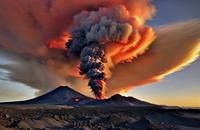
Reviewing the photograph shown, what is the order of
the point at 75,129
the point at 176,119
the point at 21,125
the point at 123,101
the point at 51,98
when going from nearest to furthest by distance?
the point at 21,125 < the point at 75,129 < the point at 176,119 < the point at 123,101 < the point at 51,98

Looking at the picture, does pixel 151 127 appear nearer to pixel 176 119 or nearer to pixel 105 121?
pixel 105 121

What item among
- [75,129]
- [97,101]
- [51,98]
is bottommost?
[75,129]

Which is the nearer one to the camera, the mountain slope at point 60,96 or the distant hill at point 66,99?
the distant hill at point 66,99

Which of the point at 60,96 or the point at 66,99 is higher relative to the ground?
the point at 60,96

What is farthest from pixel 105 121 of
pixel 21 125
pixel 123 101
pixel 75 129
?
pixel 123 101

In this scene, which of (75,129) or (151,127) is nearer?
(75,129)

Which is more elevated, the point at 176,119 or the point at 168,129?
the point at 176,119

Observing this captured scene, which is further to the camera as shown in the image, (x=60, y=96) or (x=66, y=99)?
(x=60, y=96)

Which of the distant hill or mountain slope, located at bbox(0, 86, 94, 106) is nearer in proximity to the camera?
the distant hill

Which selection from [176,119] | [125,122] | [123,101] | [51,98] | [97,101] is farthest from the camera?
[51,98]

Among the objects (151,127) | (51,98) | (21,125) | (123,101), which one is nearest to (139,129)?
(151,127)
